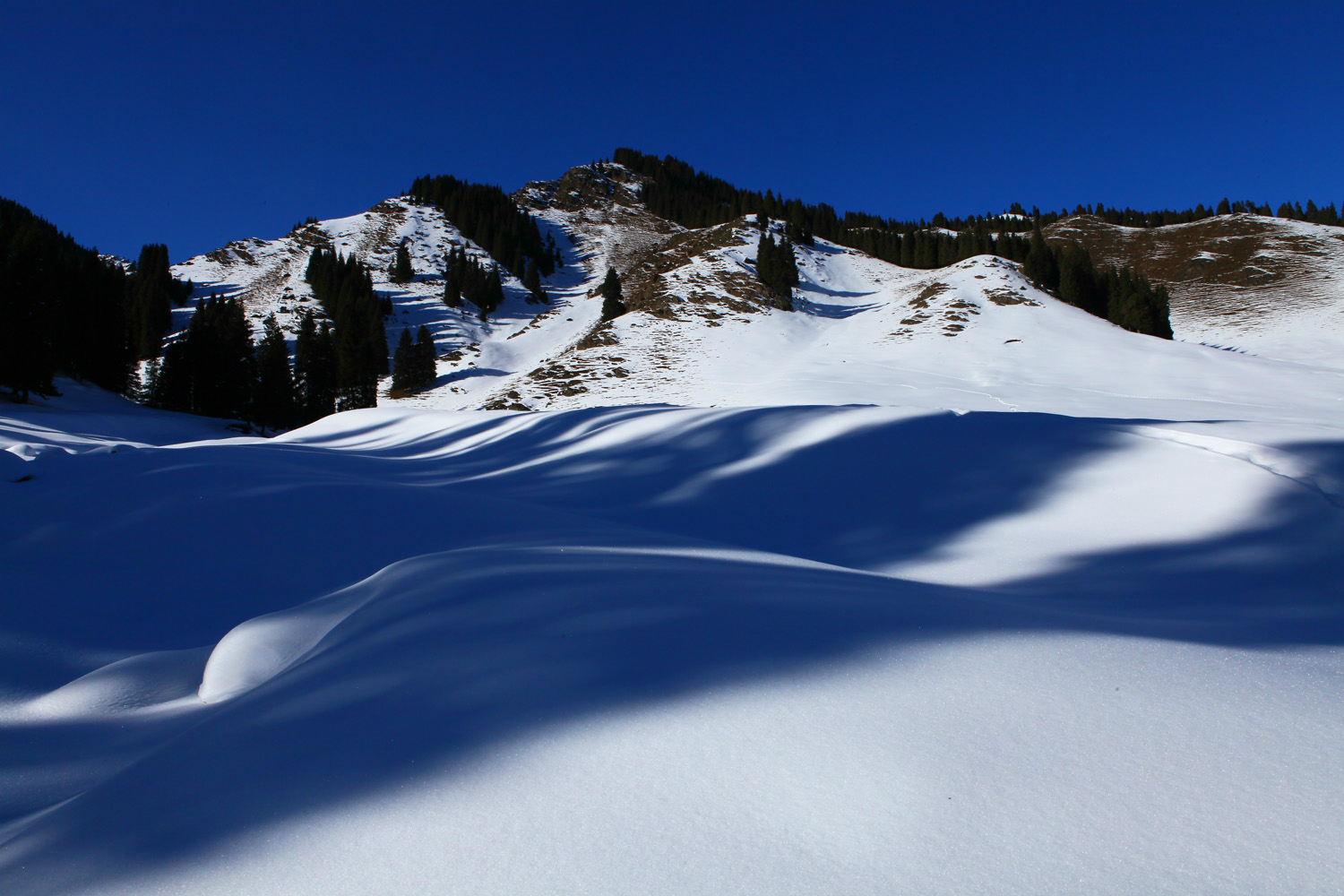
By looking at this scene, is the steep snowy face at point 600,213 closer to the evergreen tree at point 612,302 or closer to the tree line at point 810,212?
the tree line at point 810,212

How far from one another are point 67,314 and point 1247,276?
75.3m

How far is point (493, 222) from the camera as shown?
7188cm

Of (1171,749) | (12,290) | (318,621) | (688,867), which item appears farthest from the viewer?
(12,290)

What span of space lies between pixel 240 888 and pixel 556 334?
1689 inches

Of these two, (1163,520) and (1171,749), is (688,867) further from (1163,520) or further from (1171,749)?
(1163,520)

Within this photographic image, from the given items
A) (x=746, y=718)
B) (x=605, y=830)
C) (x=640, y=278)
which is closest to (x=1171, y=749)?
(x=746, y=718)

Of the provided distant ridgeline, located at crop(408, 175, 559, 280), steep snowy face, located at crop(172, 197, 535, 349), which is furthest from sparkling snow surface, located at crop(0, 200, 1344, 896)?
distant ridgeline, located at crop(408, 175, 559, 280)

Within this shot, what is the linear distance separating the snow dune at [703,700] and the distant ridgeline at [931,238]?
3756cm

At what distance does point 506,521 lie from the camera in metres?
4.32

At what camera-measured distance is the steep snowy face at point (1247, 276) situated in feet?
116

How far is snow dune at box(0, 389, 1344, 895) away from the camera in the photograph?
1012 millimetres

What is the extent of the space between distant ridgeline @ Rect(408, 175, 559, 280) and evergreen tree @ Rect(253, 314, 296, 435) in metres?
31.7

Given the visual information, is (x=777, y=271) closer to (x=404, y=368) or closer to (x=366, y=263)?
(x=404, y=368)

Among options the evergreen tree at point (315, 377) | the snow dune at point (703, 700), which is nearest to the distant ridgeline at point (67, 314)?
the evergreen tree at point (315, 377)
